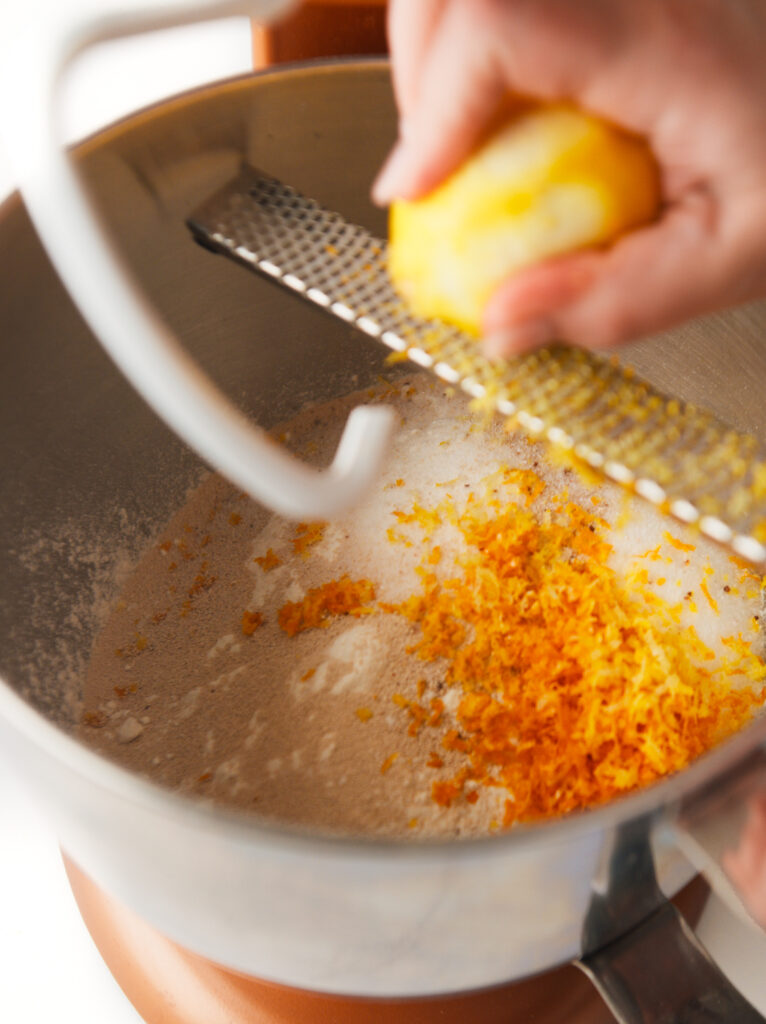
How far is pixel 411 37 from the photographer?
376 mm

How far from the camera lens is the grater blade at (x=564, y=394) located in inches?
18.9

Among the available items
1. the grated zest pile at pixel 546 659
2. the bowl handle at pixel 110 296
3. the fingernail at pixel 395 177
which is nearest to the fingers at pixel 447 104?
the fingernail at pixel 395 177

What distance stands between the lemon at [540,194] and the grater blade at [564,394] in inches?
3.9

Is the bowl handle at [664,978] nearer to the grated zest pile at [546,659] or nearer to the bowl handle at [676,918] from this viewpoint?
the bowl handle at [676,918]

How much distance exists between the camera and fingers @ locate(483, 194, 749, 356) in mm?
391

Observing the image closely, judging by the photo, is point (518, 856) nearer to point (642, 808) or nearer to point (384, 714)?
point (642, 808)

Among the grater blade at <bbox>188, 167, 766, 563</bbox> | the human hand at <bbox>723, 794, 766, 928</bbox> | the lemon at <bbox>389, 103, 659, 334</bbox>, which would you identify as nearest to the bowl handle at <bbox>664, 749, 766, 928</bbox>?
the human hand at <bbox>723, 794, 766, 928</bbox>

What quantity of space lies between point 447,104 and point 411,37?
0.13ft

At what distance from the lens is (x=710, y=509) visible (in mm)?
473

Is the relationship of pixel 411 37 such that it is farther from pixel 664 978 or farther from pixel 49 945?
pixel 49 945

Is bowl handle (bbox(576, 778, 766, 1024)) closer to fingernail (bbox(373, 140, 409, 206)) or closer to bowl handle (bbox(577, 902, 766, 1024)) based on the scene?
bowl handle (bbox(577, 902, 766, 1024))

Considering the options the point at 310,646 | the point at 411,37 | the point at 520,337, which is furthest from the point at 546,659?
the point at 411,37

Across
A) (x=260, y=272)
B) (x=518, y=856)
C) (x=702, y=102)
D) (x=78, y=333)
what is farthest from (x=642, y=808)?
(x=78, y=333)

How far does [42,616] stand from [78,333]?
0.69ft
